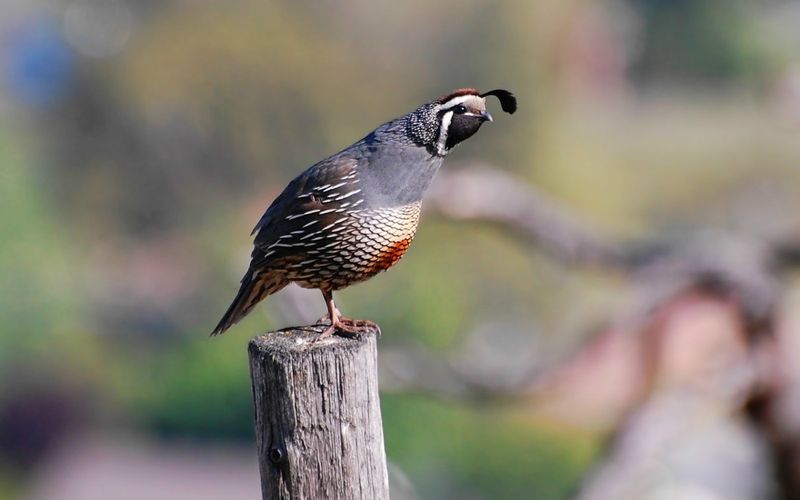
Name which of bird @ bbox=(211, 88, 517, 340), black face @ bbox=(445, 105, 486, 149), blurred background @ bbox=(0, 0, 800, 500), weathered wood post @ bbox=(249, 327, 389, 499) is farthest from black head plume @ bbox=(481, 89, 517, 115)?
blurred background @ bbox=(0, 0, 800, 500)

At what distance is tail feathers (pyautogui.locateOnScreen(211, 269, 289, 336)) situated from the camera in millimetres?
3070

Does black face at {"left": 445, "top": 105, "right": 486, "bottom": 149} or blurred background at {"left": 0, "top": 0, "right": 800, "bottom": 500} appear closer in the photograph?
black face at {"left": 445, "top": 105, "right": 486, "bottom": 149}

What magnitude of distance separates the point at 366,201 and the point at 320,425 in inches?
27.5

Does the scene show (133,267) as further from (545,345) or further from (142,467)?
(545,345)

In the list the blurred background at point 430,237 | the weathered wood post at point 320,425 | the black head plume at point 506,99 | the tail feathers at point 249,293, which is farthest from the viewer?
the blurred background at point 430,237

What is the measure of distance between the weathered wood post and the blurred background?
3542 mm

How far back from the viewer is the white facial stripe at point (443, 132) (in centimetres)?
285

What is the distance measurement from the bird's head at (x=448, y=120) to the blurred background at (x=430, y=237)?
3.10 m

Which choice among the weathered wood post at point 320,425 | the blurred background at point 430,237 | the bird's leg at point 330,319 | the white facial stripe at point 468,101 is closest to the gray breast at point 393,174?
the white facial stripe at point 468,101

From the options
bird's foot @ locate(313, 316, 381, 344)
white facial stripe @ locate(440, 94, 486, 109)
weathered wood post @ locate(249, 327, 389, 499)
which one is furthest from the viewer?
white facial stripe @ locate(440, 94, 486, 109)

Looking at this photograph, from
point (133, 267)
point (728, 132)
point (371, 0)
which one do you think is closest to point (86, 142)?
point (133, 267)

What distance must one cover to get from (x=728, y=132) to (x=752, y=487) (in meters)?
3.05

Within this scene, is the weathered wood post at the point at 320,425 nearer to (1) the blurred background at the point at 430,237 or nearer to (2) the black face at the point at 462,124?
(2) the black face at the point at 462,124

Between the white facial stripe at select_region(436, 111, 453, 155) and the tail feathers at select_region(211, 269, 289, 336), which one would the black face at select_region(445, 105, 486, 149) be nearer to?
the white facial stripe at select_region(436, 111, 453, 155)
